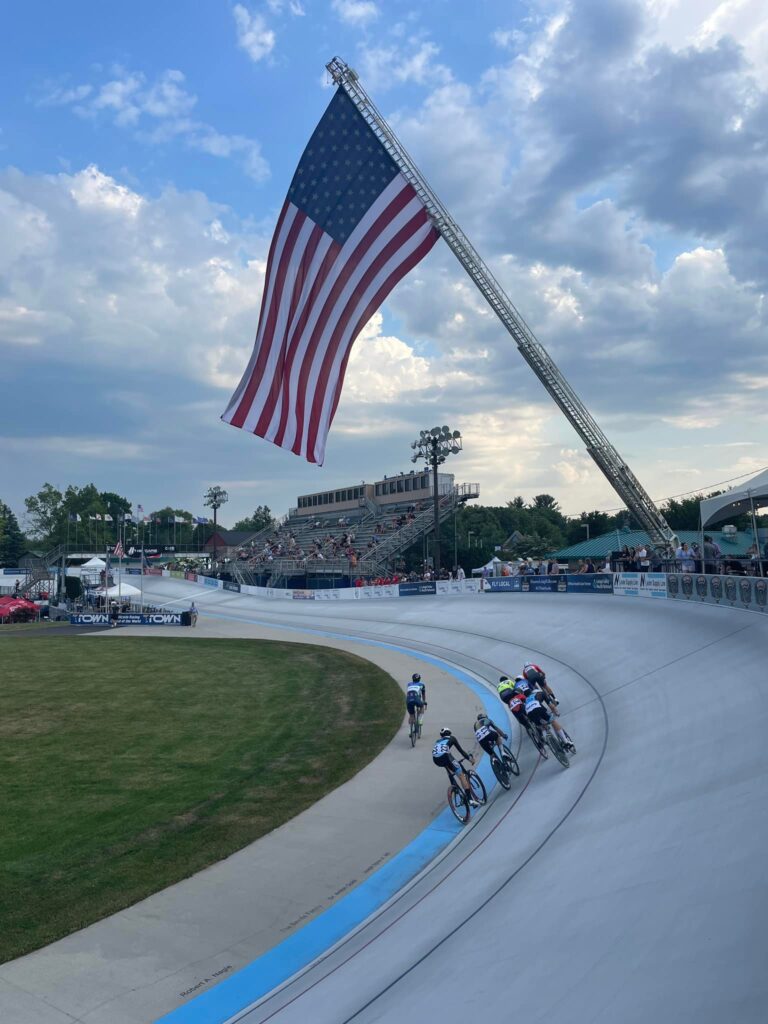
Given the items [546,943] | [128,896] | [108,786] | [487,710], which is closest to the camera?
[546,943]

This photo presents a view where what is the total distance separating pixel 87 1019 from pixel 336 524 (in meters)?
72.1

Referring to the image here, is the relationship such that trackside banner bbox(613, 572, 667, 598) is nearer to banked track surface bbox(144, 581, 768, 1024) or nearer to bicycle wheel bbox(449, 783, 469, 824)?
banked track surface bbox(144, 581, 768, 1024)

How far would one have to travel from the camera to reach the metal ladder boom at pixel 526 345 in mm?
18203

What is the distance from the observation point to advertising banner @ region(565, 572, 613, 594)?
2865 cm

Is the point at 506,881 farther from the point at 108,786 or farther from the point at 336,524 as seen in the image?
the point at 336,524

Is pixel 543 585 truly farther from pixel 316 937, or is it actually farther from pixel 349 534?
pixel 349 534

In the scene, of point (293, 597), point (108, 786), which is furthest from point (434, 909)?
point (293, 597)

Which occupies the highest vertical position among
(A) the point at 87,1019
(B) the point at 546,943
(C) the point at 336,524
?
(C) the point at 336,524

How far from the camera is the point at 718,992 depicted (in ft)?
14.6

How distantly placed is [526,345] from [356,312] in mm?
10412

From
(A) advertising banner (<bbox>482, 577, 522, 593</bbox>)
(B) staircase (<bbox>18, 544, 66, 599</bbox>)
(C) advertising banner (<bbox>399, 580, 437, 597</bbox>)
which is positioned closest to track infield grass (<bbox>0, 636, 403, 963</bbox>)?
(A) advertising banner (<bbox>482, 577, 522, 593</bbox>)

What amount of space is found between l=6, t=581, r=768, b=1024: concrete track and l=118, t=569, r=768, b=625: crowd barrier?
3015 mm

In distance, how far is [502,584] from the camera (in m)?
35.5

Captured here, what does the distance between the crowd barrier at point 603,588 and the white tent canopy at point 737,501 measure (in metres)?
2.55
